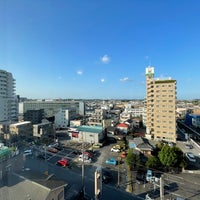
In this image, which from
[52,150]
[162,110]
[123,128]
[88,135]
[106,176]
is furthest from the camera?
[123,128]

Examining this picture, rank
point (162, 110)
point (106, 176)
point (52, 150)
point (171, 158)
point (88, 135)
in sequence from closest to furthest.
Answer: point (106, 176), point (171, 158), point (52, 150), point (88, 135), point (162, 110)

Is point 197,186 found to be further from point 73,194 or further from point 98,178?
point 73,194

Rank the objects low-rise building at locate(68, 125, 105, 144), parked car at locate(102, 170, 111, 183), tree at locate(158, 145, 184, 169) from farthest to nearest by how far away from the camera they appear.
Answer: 1. low-rise building at locate(68, 125, 105, 144)
2. tree at locate(158, 145, 184, 169)
3. parked car at locate(102, 170, 111, 183)

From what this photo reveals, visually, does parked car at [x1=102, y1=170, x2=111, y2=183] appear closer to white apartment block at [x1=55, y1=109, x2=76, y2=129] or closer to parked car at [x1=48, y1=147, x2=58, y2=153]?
parked car at [x1=48, y1=147, x2=58, y2=153]

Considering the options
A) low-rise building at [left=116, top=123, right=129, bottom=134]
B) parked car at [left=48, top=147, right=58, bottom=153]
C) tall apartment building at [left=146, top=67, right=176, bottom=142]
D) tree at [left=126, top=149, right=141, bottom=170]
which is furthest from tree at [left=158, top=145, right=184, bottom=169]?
low-rise building at [left=116, top=123, right=129, bottom=134]

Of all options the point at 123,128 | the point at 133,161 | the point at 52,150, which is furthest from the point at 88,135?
the point at 133,161

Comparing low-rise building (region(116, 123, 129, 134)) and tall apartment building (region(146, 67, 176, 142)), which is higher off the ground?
tall apartment building (region(146, 67, 176, 142))

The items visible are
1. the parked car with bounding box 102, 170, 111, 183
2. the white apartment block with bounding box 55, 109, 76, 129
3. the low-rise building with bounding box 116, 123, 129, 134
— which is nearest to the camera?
the parked car with bounding box 102, 170, 111, 183

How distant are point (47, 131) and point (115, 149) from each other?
13.8 ft

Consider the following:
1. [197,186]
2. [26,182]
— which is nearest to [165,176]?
[197,186]

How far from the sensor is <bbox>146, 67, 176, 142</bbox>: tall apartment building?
9070 mm

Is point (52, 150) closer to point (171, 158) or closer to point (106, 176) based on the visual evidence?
point (106, 176)

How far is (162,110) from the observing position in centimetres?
936

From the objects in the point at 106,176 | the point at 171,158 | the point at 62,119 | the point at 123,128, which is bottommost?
the point at 106,176
